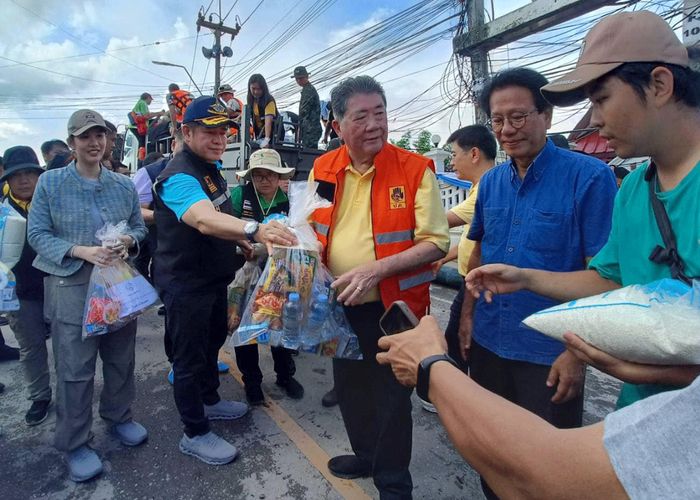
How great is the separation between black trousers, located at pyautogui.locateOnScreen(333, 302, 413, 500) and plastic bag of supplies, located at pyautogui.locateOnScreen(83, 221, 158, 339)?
4.37 feet

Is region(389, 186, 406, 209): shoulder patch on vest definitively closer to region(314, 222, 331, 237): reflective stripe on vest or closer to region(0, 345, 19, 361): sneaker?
region(314, 222, 331, 237): reflective stripe on vest

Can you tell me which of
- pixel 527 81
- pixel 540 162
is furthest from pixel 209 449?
pixel 527 81

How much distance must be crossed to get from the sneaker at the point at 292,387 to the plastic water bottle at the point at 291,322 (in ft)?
5.33

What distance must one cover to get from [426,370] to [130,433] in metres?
2.63

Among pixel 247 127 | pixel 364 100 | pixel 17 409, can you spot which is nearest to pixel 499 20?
pixel 247 127

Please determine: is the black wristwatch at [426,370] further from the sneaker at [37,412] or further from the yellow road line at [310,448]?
the sneaker at [37,412]

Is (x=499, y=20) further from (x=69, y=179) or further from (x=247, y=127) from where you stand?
(x=69, y=179)

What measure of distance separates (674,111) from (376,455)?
74.6 inches

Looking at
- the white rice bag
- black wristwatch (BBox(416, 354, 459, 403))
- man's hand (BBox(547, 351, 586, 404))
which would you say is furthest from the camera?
man's hand (BBox(547, 351, 586, 404))

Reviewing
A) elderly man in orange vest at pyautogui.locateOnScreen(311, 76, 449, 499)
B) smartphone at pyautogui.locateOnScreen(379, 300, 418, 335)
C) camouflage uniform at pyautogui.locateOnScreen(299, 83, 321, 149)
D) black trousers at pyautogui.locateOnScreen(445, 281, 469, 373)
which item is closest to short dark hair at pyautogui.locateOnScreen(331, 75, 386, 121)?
elderly man in orange vest at pyautogui.locateOnScreen(311, 76, 449, 499)

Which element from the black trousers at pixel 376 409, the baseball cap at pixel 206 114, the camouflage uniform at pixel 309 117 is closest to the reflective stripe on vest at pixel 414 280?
the black trousers at pixel 376 409

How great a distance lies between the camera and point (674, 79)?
3.37 feet

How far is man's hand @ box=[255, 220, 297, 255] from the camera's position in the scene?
74.5 inches

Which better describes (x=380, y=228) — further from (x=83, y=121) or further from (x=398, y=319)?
(x=83, y=121)
